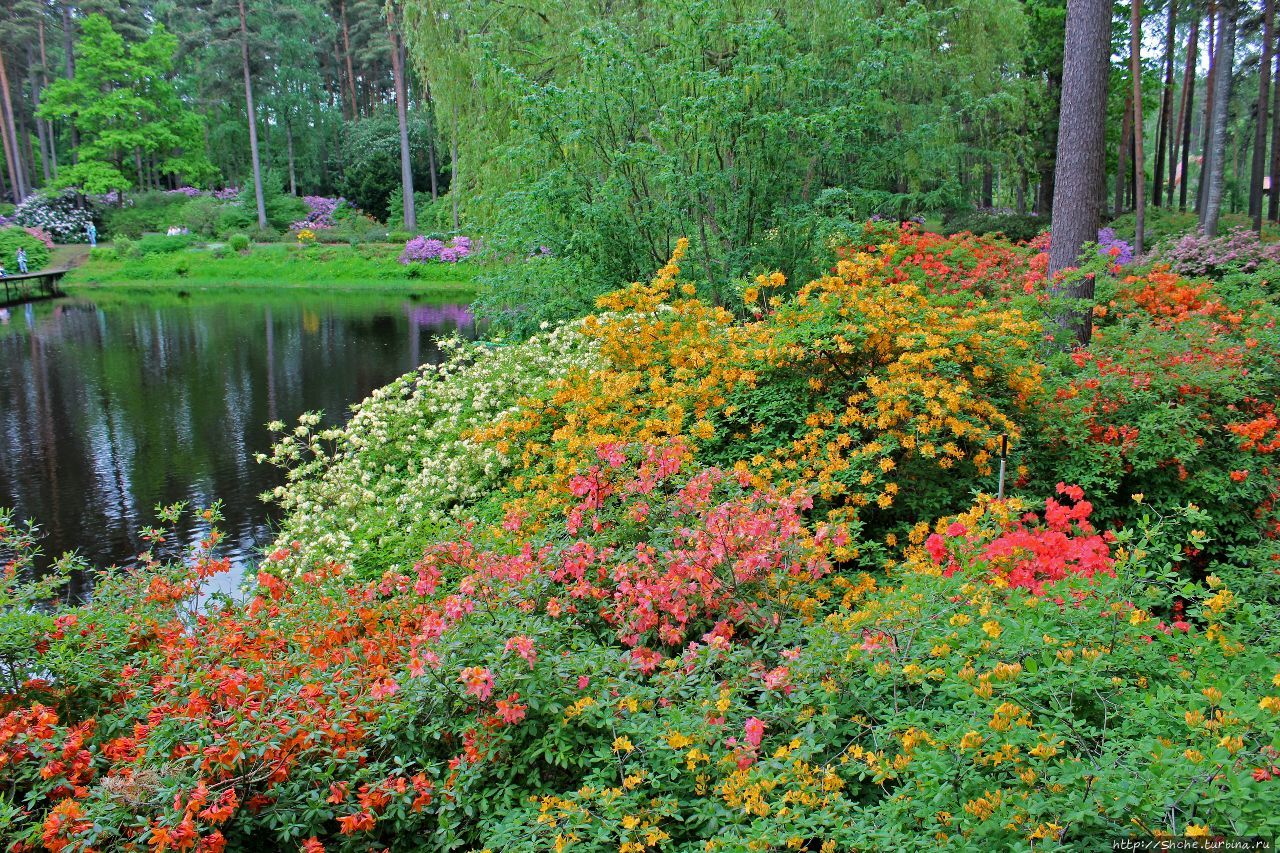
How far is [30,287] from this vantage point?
27078 millimetres

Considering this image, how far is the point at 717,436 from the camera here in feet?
15.2

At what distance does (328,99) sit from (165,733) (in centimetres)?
4685

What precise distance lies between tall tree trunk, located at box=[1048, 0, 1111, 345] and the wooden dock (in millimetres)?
27900

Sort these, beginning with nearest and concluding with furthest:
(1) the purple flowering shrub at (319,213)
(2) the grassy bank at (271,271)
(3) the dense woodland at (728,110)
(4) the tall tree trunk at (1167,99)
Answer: (3) the dense woodland at (728,110) → (4) the tall tree trunk at (1167,99) → (2) the grassy bank at (271,271) → (1) the purple flowering shrub at (319,213)

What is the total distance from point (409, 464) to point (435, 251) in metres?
25.9

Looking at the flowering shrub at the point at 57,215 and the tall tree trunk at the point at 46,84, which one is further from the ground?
the tall tree trunk at the point at 46,84

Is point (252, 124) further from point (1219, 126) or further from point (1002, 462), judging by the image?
point (1002, 462)

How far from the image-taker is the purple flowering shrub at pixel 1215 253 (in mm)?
10727

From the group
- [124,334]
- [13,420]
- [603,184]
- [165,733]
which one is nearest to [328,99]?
[124,334]

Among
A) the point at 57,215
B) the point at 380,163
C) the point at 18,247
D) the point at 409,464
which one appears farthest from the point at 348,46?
the point at 409,464

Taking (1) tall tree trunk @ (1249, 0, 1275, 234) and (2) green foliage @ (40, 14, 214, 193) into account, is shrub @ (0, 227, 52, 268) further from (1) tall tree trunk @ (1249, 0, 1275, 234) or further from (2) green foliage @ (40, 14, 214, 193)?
(1) tall tree trunk @ (1249, 0, 1275, 234)

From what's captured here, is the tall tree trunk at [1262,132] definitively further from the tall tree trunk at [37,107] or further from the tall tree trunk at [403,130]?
the tall tree trunk at [37,107]

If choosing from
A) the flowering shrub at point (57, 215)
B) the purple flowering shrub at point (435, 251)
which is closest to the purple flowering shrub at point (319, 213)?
the purple flowering shrub at point (435, 251)

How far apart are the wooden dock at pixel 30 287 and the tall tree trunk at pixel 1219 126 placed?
2933 centimetres
